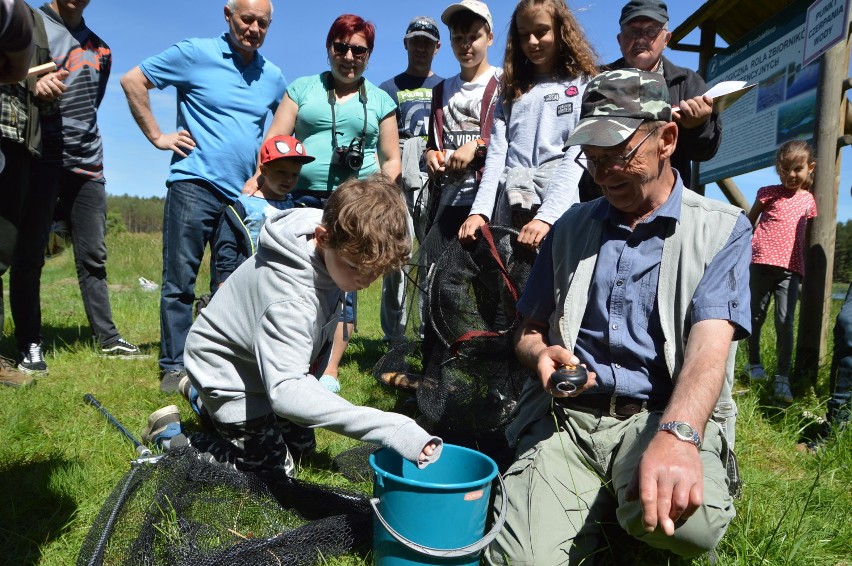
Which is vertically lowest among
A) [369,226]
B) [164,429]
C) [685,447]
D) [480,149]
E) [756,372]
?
[756,372]

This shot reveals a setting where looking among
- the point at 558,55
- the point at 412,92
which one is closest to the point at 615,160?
the point at 558,55

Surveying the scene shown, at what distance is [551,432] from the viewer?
2.42 m

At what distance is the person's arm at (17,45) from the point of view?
66.7 inches

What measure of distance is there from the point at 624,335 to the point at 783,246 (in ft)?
10.5

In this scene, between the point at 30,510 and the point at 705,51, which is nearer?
the point at 30,510

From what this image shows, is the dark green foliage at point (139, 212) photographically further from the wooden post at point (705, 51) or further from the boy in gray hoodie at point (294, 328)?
the boy in gray hoodie at point (294, 328)

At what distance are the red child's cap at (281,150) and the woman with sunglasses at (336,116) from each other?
0.32 metres

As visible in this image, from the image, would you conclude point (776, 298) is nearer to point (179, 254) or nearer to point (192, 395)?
point (192, 395)

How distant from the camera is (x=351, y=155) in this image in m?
4.38

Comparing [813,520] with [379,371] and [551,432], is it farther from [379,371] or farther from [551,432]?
[379,371]

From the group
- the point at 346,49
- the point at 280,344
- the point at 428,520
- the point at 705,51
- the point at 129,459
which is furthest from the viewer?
the point at 705,51

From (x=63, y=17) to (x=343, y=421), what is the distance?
3.90 m

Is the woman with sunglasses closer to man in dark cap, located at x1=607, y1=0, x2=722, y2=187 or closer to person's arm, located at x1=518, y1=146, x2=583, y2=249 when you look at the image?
person's arm, located at x1=518, y1=146, x2=583, y2=249

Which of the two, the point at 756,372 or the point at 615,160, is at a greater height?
the point at 615,160
